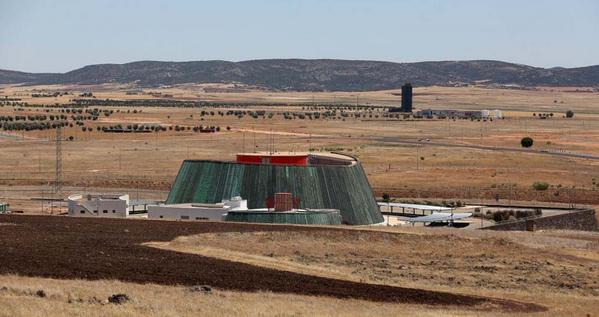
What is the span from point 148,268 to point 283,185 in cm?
2167

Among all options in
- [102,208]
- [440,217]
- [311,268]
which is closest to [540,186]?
[440,217]

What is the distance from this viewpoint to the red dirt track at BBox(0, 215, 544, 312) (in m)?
40.4

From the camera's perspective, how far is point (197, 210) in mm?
63844

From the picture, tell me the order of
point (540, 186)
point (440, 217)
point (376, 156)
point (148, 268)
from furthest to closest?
point (376, 156) → point (540, 186) → point (440, 217) → point (148, 268)

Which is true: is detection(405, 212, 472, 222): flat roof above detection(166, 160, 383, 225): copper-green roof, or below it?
below

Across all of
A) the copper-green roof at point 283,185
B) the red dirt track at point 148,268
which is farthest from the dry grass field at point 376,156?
the red dirt track at point 148,268

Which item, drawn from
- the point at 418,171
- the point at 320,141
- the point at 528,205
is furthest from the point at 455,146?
the point at 528,205

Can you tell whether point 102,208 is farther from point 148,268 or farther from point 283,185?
point 148,268

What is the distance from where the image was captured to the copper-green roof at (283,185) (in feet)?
213

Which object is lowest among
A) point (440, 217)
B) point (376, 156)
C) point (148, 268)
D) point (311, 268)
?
point (376, 156)

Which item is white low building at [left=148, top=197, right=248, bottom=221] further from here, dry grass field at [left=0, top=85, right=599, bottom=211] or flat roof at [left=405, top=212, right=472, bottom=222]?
dry grass field at [left=0, top=85, right=599, bottom=211]

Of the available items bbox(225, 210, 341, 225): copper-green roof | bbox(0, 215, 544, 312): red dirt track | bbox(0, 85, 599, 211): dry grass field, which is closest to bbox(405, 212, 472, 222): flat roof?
bbox(225, 210, 341, 225): copper-green roof

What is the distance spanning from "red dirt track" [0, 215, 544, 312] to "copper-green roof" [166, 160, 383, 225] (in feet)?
34.1

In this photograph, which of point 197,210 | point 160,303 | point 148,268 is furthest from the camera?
point 197,210
